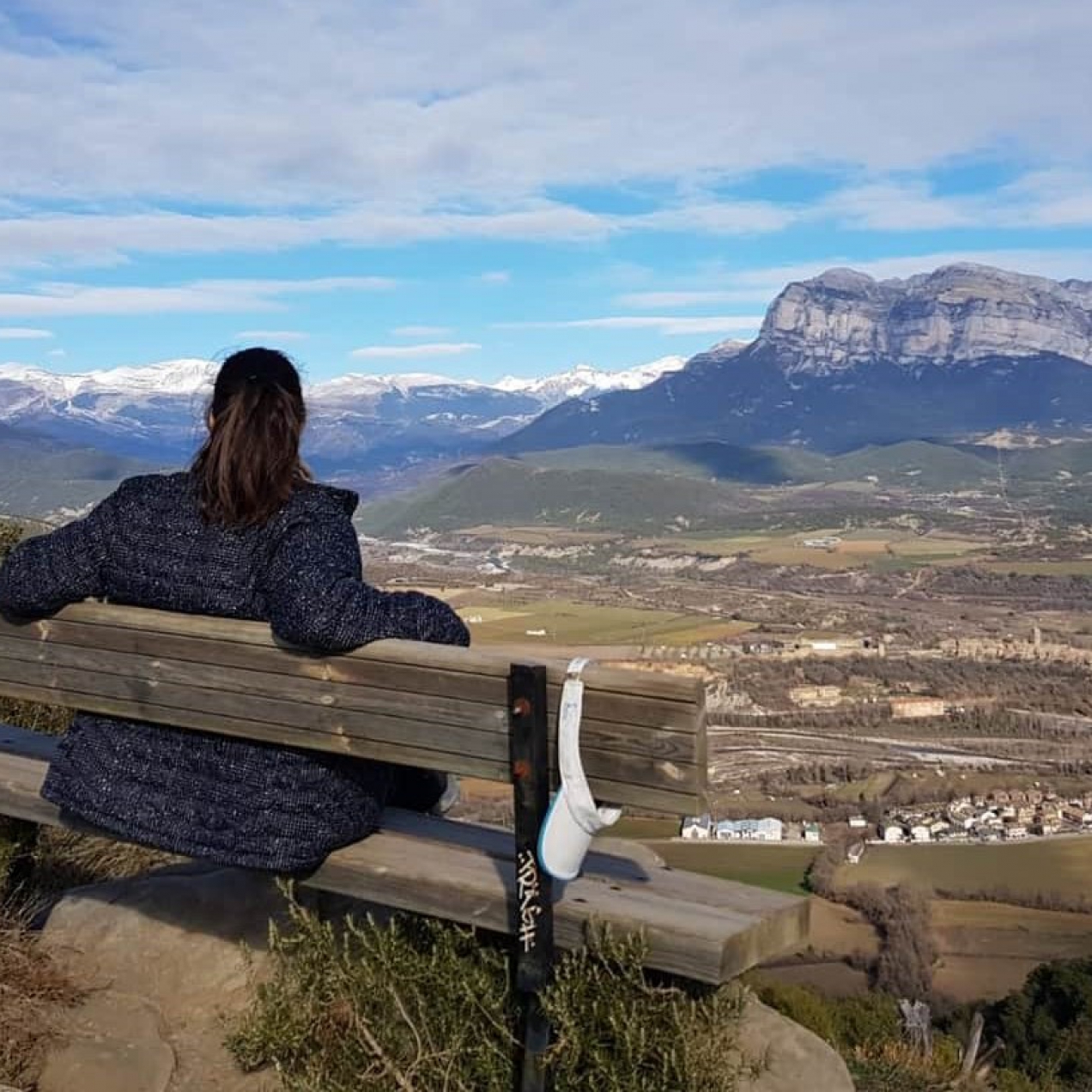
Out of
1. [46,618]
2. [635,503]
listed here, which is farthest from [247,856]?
[635,503]

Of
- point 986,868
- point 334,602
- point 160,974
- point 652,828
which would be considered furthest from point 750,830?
point 334,602

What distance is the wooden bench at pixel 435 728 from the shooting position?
9.04 ft

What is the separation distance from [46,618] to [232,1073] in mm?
1324

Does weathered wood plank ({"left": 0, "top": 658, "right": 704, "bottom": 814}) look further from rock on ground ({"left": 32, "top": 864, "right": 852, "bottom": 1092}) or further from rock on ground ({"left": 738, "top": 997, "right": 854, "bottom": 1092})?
rock on ground ({"left": 738, "top": 997, "right": 854, "bottom": 1092})

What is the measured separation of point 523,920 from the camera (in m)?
2.98

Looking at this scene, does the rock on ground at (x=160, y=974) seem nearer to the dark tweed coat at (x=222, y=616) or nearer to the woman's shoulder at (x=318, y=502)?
the dark tweed coat at (x=222, y=616)

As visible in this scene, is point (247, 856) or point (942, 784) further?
point (942, 784)

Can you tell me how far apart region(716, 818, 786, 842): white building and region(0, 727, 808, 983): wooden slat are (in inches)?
1123

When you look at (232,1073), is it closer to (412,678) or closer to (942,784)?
(412,678)

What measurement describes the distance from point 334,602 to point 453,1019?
104 centimetres

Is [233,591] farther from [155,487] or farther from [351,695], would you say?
[351,695]

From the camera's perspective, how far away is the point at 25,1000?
353cm

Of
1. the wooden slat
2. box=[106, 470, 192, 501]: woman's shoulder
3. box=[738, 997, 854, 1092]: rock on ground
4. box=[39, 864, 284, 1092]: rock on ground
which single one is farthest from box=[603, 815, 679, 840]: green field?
box=[106, 470, 192, 501]: woman's shoulder

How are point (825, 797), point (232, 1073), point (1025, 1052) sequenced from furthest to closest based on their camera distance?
point (825, 797), point (1025, 1052), point (232, 1073)
